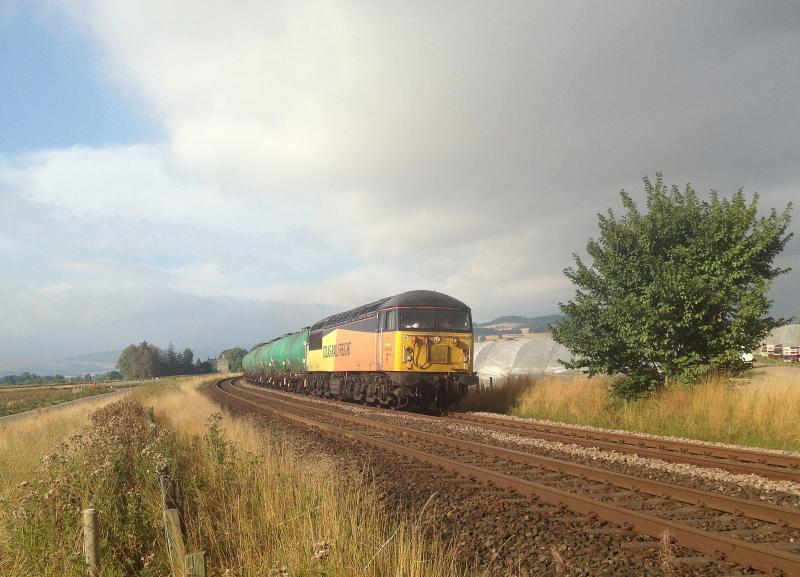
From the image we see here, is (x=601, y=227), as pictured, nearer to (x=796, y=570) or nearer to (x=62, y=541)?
(x=796, y=570)

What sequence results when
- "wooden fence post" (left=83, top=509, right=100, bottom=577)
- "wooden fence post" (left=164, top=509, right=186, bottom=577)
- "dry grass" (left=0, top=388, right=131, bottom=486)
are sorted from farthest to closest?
"dry grass" (left=0, top=388, right=131, bottom=486), "wooden fence post" (left=164, top=509, right=186, bottom=577), "wooden fence post" (left=83, top=509, right=100, bottom=577)

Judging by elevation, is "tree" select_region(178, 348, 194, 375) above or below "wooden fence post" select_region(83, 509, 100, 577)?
above

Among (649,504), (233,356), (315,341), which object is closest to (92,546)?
(649,504)

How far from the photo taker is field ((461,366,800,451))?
12.3 metres

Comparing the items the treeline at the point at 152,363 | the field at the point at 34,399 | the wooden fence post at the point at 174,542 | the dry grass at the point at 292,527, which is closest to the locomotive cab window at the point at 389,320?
the dry grass at the point at 292,527

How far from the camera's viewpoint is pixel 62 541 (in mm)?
5520

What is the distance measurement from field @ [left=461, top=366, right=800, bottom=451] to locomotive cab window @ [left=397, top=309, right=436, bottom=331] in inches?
169

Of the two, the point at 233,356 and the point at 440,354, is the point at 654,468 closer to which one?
the point at 440,354

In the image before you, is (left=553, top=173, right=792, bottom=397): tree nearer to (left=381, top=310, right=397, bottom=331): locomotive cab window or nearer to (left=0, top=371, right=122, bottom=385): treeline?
(left=381, top=310, right=397, bottom=331): locomotive cab window

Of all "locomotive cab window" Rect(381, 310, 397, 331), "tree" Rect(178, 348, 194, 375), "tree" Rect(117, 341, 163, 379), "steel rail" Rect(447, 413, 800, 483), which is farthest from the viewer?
"tree" Rect(178, 348, 194, 375)

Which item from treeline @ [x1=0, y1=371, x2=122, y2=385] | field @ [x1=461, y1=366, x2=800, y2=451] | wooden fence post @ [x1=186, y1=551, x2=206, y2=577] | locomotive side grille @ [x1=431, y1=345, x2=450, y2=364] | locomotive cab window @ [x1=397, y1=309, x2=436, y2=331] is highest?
locomotive cab window @ [x1=397, y1=309, x2=436, y2=331]

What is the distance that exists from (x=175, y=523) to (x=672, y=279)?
13.2 metres

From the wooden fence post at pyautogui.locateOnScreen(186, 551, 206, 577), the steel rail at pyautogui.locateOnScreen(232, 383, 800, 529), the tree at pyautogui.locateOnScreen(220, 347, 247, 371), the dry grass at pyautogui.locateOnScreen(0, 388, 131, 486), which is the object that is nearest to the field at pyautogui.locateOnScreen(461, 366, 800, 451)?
the steel rail at pyautogui.locateOnScreen(232, 383, 800, 529)

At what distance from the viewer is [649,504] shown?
23.9 ft
